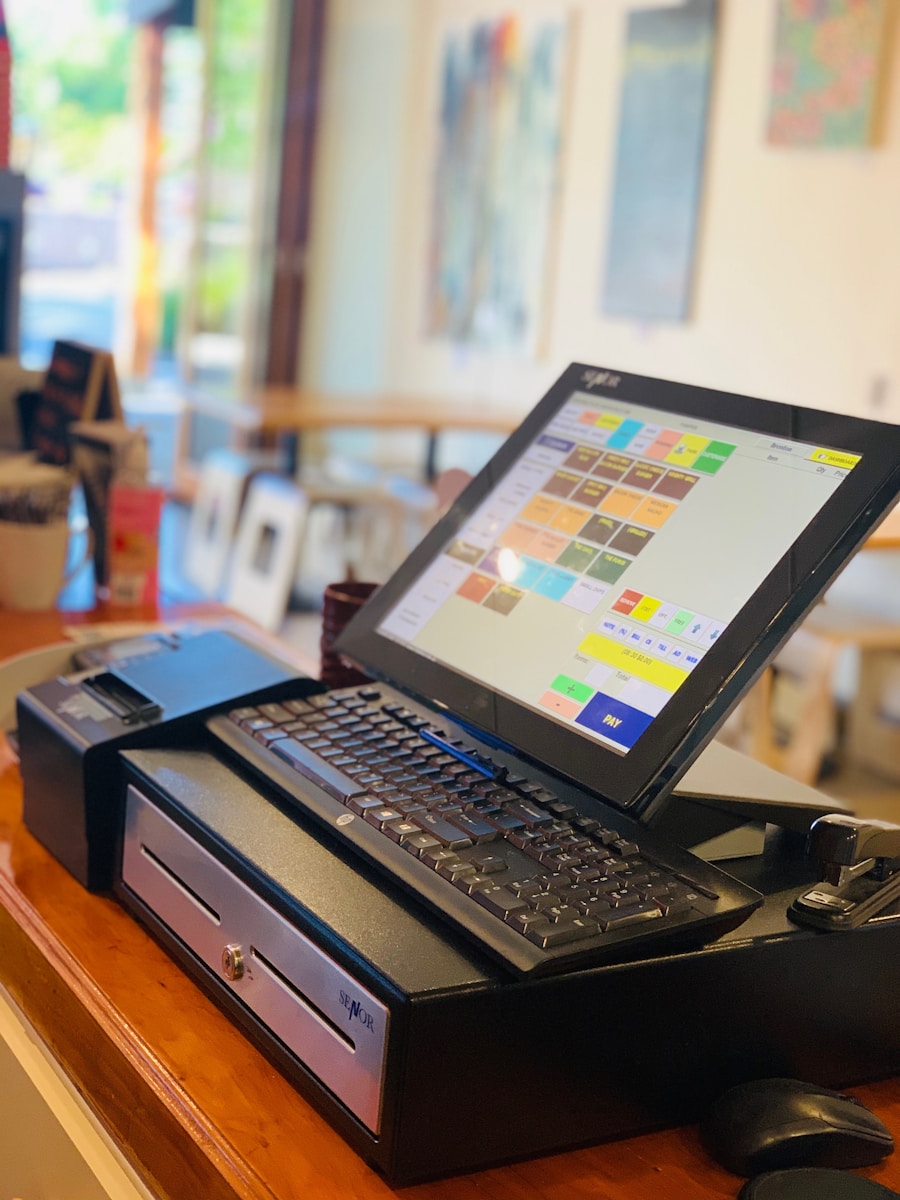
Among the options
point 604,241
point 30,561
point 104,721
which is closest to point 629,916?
point 104,721

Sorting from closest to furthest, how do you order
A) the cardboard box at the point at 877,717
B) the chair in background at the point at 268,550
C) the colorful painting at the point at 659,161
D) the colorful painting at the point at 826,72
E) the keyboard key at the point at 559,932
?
1. the keyboard key at the point at 559,932
2. the colorful painting at the point at 826,72
3. the cardboard box at the point at 877,717
4. the colorful painting at the point at 659,161
5. the chair in background at the point at 268,550

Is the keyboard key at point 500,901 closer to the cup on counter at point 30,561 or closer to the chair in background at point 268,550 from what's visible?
the cup on counter at point 30,561

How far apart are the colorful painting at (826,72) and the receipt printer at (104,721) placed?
10.7 ft

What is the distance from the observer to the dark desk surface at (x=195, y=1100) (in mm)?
605

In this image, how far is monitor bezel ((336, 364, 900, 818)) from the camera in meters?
0.70

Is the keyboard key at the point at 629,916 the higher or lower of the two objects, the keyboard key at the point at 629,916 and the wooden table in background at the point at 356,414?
the lower

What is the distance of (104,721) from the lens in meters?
0.87

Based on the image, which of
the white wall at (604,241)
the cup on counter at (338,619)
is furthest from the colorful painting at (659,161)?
the cup on counter at (338,619)

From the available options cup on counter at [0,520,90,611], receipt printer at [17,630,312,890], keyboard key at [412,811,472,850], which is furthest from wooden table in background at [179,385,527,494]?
keyboard key at [412,811,472,850]

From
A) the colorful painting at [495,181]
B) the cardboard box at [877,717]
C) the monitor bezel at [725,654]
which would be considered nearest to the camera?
the monitor bezel at [725,654]

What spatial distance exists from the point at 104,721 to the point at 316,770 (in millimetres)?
169

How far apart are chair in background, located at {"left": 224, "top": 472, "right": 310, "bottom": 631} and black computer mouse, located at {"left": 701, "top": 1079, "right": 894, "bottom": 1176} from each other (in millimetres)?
3796

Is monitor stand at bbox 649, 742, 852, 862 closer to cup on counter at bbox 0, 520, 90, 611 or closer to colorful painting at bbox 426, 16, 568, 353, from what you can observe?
cup on counter at bbox 0, 520, 90, 611

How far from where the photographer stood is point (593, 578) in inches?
32.4
